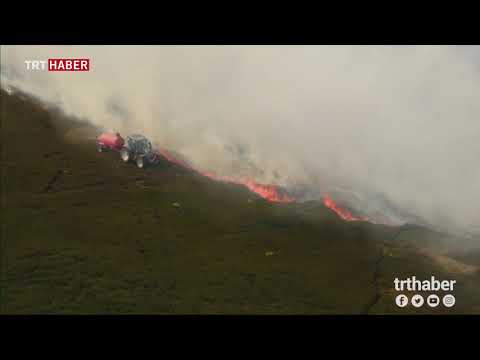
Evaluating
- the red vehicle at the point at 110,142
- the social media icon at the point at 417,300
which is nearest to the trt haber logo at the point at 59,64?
the red vehicle at the point at 110,142

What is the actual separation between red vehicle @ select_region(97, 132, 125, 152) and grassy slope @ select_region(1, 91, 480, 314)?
318 mm

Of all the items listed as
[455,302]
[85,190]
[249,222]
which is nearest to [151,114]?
[85,190]

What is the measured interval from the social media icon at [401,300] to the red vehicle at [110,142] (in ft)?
28.5

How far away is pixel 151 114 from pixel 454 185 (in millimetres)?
8931

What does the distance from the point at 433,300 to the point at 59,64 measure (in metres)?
10.4

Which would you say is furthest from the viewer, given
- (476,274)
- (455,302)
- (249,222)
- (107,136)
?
(107,136)

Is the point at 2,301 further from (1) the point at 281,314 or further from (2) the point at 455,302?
(2) the point at 455,302

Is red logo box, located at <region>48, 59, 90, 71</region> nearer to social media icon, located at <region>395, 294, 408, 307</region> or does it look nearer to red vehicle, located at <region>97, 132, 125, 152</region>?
red vehicle, located at <region>97, 132, 125, 152</region>

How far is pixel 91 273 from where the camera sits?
39.1 ft

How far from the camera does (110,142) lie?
16266 mm

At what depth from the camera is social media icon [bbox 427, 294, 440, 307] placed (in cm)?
1189

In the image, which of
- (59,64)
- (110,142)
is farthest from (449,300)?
(59,64)
